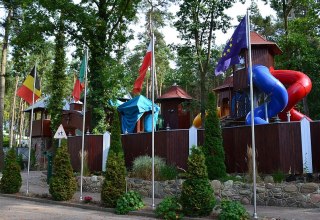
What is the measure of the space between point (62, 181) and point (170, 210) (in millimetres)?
5233

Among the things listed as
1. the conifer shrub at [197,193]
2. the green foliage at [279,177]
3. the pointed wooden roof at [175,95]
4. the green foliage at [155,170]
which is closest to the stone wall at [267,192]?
the green foliage at [155,170]

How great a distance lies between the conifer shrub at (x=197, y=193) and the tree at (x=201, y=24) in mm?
12785

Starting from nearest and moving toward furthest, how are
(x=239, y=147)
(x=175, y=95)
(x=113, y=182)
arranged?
(x=113, y=182) < (x=239, y=147) < (x=175, y=95)

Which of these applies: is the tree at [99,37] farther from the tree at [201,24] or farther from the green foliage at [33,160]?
the green foliage at [33,160]

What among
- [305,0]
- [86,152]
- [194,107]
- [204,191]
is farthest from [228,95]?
[204,191]

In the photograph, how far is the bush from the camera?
394 inches

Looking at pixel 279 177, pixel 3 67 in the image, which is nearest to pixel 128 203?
pixel 279 177

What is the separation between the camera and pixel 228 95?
2959cm

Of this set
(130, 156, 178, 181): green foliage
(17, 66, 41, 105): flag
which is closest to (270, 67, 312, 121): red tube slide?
(130, 156, 178, 181): green foliage

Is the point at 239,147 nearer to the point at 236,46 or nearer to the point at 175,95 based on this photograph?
the point at 236,46

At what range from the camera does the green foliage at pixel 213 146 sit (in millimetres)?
13508

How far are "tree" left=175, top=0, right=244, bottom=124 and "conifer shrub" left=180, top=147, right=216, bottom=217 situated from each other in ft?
41.9

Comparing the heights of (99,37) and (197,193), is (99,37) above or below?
above

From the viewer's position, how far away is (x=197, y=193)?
10055 millimetres
